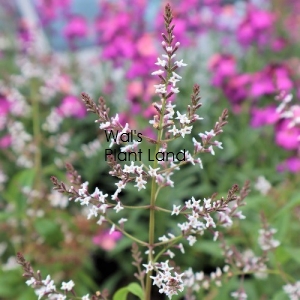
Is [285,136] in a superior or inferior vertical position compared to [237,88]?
inferior

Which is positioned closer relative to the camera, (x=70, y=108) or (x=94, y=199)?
(x=94, y=199)

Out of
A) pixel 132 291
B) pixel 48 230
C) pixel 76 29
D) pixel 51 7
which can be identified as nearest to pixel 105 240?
pixel 48 230

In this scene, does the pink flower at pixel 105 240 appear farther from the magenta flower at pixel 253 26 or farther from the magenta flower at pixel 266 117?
the magenta flower at pixel 253 26

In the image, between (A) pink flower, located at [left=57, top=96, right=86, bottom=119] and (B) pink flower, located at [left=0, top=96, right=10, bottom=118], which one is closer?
(A) pink flower, located at [left=57, top=96, right=86, bottom=119]

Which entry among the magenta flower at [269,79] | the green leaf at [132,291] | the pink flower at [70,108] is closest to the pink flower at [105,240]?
the pink flower at [70,108]

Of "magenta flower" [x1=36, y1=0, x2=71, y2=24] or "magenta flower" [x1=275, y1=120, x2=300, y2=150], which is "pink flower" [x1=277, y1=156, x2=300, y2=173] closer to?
"magenta flower" [x1=275, y1=120, x2=300, y2=150]

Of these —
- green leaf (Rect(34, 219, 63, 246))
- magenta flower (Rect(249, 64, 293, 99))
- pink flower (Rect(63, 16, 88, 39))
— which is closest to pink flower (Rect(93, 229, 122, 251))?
green leaf (Rect(34, 219, 63, 246))

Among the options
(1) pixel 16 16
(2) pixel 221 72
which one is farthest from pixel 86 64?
(2) pixel 221 72

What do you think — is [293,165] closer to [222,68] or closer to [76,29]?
[222,68]
